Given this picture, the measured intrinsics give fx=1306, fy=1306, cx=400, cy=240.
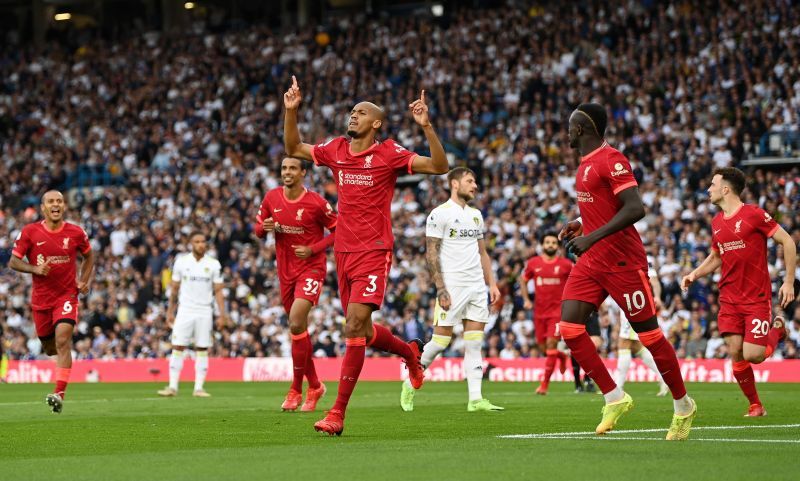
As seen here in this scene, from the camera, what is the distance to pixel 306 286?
51.1 ft

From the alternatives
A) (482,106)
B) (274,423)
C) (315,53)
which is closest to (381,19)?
(315,53)

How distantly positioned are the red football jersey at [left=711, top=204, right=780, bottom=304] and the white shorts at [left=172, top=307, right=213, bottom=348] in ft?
37.5

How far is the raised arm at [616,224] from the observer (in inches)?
393

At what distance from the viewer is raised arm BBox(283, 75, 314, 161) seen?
451 inches

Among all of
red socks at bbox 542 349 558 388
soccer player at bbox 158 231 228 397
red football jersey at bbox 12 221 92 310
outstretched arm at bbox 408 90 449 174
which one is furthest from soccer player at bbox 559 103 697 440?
soccer player at bbox 158 231 228 397

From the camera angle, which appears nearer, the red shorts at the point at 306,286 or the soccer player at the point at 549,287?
the red shorts at the point at 306,286

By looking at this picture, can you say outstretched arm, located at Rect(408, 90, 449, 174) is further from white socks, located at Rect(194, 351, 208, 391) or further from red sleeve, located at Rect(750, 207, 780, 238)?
white socks, located at Rect(194, 351, 208, 391)

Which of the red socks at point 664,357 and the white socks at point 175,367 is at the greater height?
the red socks at point 664,357

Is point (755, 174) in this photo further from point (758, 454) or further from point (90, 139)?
point (90, 139)

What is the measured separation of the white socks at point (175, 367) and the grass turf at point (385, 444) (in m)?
3.96

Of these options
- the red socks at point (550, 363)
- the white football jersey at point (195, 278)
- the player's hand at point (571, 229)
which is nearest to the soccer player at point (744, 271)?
the player's hand at point (571, 229)

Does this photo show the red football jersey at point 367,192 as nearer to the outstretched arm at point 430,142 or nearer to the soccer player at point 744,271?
the outstretched arm at point 430,142

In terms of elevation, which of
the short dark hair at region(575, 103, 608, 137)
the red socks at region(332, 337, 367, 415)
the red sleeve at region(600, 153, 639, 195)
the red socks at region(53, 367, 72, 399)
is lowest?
the red socks at region(53, 367, 72, 399)

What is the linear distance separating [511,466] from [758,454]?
185cm
